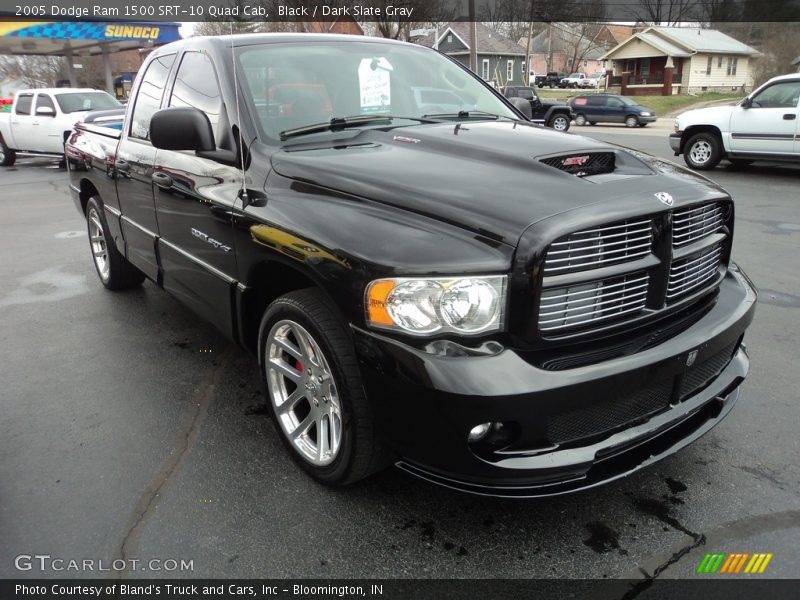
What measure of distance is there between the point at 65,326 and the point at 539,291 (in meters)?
4.17

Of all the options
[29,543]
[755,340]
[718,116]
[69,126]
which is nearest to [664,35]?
[718,116]

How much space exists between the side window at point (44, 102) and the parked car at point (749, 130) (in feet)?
46.7

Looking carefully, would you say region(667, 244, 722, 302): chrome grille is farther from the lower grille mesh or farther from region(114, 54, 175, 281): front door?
region(114, 54, 175, 281): front door

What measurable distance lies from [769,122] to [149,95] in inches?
420

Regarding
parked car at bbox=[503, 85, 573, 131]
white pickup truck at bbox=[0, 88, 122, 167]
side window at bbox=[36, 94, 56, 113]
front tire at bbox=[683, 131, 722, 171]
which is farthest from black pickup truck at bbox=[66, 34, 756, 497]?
parked car at bbox=[503, 85, 573, 131]

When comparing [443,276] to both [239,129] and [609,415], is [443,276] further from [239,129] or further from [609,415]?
[239,129]

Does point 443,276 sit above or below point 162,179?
below

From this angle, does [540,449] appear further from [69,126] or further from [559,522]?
[69,126]

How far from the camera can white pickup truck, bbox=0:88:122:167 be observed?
15.3 meters

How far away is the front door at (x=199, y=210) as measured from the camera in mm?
3133

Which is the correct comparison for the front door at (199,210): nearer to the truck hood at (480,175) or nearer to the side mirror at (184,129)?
the side mirror at (184,129)

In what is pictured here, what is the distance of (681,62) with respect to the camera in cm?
5097

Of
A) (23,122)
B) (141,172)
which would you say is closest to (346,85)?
(141,172)

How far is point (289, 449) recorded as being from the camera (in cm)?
297
